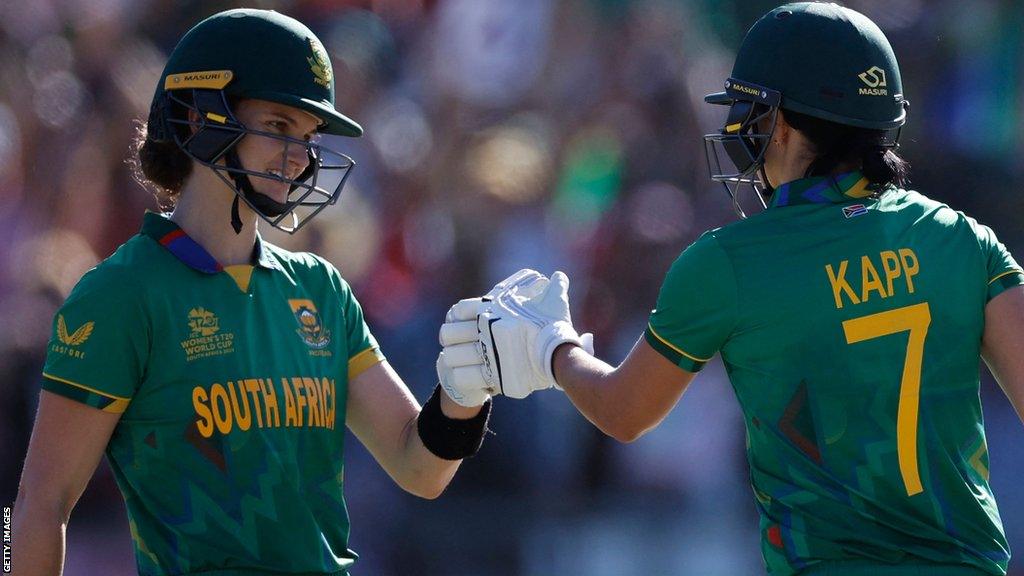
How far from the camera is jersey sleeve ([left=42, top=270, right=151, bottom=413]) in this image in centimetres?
→ 257

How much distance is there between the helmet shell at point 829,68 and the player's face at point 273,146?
98 cm

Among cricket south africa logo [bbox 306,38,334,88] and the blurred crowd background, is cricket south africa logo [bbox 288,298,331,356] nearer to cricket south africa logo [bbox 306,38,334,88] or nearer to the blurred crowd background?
cricket south africa logo [bbox 306,38,334,88]

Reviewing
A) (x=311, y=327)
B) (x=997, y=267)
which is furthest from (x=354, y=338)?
(x=997, y=267)

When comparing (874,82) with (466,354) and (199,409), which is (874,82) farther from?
(199,409)

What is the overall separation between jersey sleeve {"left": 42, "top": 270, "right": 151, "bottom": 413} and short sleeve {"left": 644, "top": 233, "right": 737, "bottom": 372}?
1.03 m

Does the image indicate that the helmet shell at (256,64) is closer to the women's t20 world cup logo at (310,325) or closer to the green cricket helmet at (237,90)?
the green cricket helmet at (237,90)

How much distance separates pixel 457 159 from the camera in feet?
20.3

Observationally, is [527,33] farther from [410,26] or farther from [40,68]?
[40,68]

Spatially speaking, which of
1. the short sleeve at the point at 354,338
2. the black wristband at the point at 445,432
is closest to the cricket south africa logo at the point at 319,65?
the short sleeve at the point at 354,338

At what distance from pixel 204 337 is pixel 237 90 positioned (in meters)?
0.55

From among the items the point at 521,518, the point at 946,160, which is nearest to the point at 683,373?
the point at 521,518

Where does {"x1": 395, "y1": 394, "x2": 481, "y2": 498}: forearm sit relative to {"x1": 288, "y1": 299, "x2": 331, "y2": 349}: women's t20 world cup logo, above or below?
below

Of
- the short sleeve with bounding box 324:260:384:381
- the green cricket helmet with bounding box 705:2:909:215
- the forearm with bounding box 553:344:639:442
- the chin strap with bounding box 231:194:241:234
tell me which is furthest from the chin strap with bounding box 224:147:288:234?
the green cricket helmet with bounding box 705:2:909:215

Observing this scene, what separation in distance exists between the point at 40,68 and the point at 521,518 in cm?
288
